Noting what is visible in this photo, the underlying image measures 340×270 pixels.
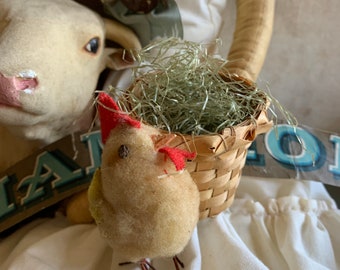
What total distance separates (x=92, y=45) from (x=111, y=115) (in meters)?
0.21

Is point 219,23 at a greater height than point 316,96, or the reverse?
point 219,23

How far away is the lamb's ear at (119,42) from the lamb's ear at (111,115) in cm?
22

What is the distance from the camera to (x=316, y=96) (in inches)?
31.8

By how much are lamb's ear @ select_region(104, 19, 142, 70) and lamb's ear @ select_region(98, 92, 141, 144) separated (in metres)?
0.22

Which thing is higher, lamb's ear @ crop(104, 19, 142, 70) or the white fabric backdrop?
lamb's ear @ crop(104, 19, 142, 70)

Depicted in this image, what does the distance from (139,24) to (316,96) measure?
34cm

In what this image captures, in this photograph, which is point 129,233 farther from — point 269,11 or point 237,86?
point 269,11

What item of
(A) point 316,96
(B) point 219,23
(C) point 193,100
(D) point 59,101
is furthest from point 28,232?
(A) point 316,96

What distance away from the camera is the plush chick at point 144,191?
41cm

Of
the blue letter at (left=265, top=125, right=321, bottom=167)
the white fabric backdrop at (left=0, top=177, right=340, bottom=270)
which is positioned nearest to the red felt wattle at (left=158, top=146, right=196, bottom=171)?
the white fabric backdrop at (left=0, top=177, right=340, bottom=270)

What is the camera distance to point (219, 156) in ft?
1.54

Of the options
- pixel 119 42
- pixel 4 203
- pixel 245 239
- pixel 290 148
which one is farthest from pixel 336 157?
pixel 4 203

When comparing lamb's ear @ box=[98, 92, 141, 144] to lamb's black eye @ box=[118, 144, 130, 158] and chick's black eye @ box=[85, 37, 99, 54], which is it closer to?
lamb's black eye @ box=[118, 144, 130, 158]

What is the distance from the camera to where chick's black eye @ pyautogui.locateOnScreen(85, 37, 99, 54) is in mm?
612
